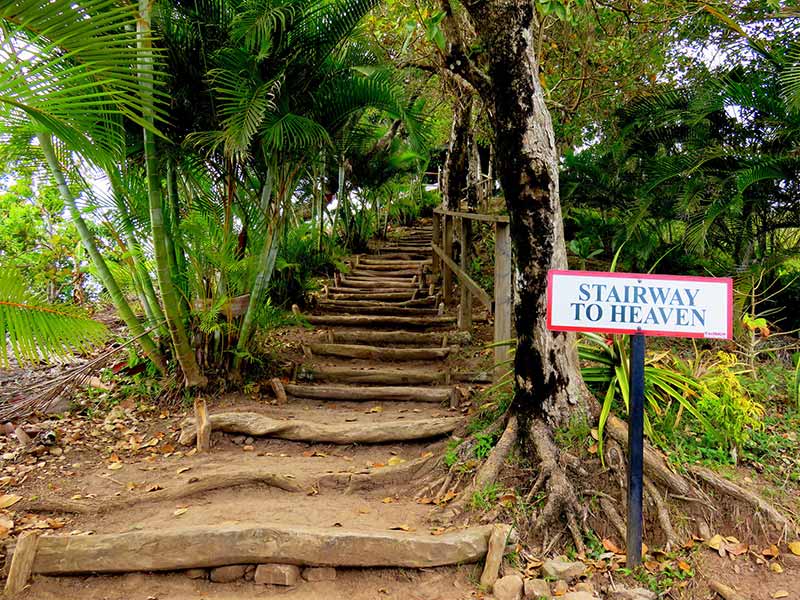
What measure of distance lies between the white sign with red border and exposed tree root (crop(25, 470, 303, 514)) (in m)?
2.15

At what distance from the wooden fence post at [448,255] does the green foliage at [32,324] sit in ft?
18.0

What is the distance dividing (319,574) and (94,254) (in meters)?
3.17

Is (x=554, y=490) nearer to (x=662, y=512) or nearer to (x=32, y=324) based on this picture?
(x=662, y=512)

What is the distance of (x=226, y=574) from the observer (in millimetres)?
2801

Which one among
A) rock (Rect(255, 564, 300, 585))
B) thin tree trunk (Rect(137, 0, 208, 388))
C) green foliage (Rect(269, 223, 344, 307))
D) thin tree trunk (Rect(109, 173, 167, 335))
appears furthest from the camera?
green foliage (Rect(269, 223, 344, 307))

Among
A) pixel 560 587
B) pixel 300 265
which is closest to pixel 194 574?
pixel 560 587

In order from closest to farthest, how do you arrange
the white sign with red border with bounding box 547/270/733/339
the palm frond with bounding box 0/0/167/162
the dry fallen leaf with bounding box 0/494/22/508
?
the palm frond with bounding box 0/0/167/162 < the white sign with red border with bounding box 547/270/733/339 < the dry fallen leaf with bounding box 0/494/22/508

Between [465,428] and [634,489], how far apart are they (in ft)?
5.34

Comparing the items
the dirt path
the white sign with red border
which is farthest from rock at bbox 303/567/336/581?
the white sign with red border

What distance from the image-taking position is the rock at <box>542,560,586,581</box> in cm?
263

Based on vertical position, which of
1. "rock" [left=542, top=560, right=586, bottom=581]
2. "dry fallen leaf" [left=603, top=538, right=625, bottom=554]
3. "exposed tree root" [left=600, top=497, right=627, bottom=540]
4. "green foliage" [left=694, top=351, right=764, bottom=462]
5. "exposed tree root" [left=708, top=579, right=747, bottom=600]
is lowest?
"exposed tree root" [left=708, top=579, right=747, bottom=600]

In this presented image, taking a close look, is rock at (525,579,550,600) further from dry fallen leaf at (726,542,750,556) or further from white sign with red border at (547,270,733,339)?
white sign with red border at (547,270,733,339)

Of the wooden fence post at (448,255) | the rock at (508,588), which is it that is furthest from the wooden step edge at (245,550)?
the wooden fence post at (448,255)

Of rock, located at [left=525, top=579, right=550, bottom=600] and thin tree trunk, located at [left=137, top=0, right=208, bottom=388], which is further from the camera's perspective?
thin tree trunk, located at [left=137, top=0, right=208, bottom=388]
